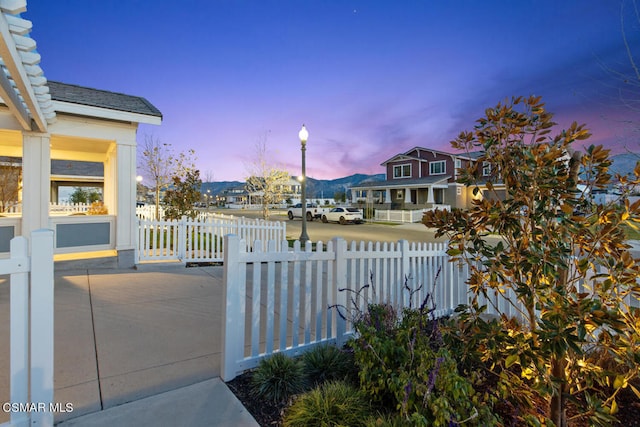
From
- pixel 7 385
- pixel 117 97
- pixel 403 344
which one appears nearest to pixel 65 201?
pixel 117 97

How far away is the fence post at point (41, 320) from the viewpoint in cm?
188

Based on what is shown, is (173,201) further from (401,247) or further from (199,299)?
(401,247)

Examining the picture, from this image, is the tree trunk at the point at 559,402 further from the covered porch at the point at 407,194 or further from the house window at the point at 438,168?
the house window at the point at 438,168

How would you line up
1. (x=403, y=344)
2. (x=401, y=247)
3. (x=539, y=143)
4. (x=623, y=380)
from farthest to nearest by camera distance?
(x=401, y=247), (x=403, y=344), (x=539, y=143), (x=623, y=380)

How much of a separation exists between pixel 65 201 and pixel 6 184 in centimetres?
1697

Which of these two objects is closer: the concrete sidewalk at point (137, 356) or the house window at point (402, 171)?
the concrete sidewalk at point (137, 356)

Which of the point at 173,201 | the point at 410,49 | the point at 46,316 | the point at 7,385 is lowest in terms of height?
the point at 7,385

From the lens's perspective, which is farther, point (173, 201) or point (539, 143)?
point (173, 201)

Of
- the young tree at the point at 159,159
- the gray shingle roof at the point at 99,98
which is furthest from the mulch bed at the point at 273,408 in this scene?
the young tree at the point at 159,159

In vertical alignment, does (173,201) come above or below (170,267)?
above

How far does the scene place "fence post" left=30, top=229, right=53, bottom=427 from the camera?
1.88m

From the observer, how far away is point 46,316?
193 cm

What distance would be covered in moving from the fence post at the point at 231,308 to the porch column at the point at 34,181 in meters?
6.09

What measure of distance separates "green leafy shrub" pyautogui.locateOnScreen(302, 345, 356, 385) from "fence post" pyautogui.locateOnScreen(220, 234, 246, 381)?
2.09 ft
